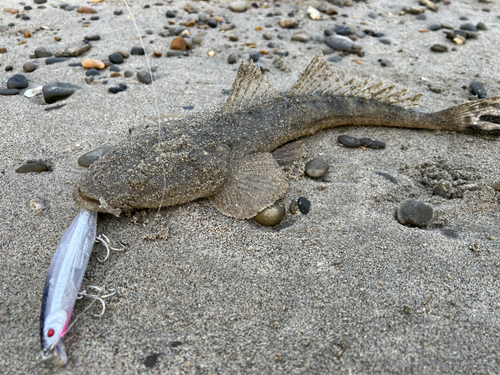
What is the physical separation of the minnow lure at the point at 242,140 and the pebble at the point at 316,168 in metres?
0.24

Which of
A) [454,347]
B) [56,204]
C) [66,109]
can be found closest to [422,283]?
[454,347]

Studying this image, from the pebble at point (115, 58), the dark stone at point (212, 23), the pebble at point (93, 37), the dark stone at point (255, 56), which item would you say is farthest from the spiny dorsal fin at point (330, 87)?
the pebble at point (93, 37)

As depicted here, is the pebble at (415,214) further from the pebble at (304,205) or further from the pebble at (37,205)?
the pebble at (37,205)

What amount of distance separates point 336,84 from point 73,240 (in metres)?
3.15

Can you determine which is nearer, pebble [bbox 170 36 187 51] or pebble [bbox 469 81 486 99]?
pebble [bbox 469 81 486 99]

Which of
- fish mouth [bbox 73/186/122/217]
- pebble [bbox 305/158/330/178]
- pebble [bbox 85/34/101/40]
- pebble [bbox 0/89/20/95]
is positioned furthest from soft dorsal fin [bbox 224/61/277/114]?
pebble [bbox 85/34/101/40]

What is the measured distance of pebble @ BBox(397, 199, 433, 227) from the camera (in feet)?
8.95

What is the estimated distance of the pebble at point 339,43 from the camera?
5.37 meters

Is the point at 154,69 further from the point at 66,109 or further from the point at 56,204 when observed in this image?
the point at 56,204

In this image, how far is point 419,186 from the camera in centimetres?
318

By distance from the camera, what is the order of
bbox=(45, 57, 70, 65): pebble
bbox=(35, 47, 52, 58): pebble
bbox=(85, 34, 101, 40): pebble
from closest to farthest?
bbox=(45, 57, 70, 65): pebble
bbox=(35, 47, 52, 58): pebble
bbox=(85, 34, 101, 40): pebble

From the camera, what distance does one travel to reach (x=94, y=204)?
2578 millimetres

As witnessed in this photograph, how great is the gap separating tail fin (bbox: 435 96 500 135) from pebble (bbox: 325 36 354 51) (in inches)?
83.9

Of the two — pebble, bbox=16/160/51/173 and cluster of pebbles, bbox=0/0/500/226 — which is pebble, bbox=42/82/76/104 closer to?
cluster of pebbles, bbox=0/0/500/226
